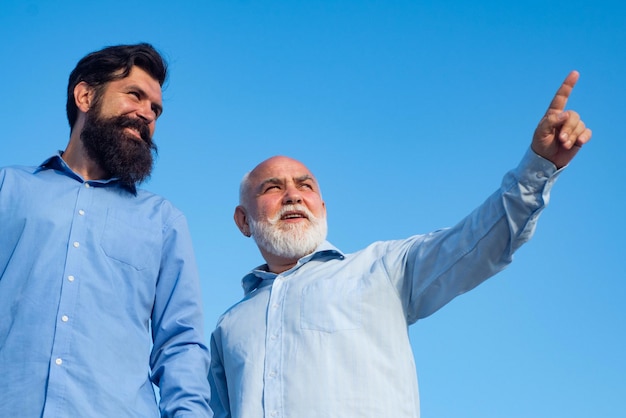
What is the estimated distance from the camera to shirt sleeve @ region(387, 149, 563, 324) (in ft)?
13.7

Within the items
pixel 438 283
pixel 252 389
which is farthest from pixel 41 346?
pixel 438 283

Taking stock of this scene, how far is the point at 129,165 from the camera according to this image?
473 centimetres

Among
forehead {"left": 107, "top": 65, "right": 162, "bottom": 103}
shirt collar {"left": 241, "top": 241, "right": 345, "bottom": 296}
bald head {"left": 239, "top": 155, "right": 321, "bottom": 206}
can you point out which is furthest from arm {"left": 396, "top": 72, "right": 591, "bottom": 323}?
forehead {"left": 107, "top": 65, "right": 162, "bottom": 103}

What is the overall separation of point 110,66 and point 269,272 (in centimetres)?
202

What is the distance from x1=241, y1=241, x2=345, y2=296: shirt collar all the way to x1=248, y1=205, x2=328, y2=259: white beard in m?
0.08

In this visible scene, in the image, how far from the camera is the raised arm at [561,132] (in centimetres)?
392

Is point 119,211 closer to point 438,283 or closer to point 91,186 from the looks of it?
point 91,186

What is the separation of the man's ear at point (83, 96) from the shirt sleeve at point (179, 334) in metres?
1.04

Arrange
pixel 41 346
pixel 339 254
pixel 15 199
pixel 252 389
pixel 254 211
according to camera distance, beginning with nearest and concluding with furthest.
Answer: pixel 41 346
pixel 15 199
pixel 252 389
pixel 339 254
pixel 254 211

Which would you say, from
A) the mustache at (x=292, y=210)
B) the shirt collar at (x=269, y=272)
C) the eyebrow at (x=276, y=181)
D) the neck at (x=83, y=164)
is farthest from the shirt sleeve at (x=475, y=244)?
the neck at (x=83, y=164)

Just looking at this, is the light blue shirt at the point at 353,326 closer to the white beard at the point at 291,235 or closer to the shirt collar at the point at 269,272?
the shirt collar at the point at 269,272

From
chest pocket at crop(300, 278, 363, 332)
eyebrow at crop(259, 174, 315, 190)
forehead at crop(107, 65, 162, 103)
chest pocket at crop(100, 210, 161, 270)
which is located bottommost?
chest pocket at crop(300, 278, 363, 332)

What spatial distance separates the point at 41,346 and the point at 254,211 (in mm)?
2739

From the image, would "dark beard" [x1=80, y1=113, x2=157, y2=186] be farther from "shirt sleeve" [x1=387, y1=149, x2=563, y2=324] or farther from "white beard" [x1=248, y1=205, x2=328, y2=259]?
"shirt sleeve" [x1=387, y1=149, x2=563, y2=324]
